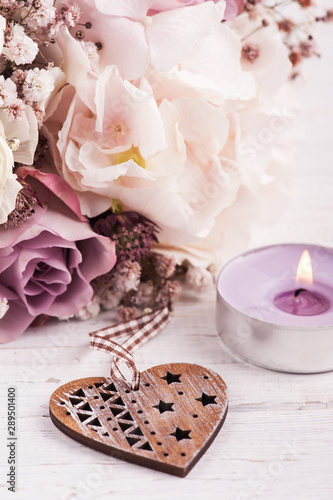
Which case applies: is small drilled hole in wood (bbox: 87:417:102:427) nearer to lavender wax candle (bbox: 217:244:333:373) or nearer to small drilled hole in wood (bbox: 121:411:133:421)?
small drilled hole in wood (bbox: 121:411:133:421)

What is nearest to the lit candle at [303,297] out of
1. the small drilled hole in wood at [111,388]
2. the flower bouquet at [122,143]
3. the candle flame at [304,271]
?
the candle flame at [304,271]

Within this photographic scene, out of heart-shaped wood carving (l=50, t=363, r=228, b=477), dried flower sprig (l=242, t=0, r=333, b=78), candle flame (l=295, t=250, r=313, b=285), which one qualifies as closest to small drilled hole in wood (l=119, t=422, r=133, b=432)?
heart-shaped wood carving (l=50, t=363, r=228, b=477)

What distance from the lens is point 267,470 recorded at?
0.66m

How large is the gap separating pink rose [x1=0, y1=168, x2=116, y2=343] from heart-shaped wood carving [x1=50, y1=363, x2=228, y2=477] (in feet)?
0.45

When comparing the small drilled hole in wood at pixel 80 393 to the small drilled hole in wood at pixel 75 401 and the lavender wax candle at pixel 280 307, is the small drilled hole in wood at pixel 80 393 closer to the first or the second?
the small drilled hole in wood at pixel 75 401

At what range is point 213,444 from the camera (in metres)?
0.69

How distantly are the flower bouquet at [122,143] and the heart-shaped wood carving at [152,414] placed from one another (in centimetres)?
15

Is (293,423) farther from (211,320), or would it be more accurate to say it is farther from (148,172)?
(148,172)

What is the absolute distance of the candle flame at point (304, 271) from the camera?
33.6 inches

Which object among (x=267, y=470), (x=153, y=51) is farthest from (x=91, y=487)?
(x=153, y=51)

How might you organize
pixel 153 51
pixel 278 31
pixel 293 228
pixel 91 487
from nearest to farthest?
1. pixel 91 487
2. pixel 153 51
3. pixel 278 31
4. pixel 293 228

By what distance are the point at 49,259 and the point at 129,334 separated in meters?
0.15

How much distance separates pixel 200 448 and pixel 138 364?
188mm

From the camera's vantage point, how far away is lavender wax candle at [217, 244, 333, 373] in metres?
0.75
